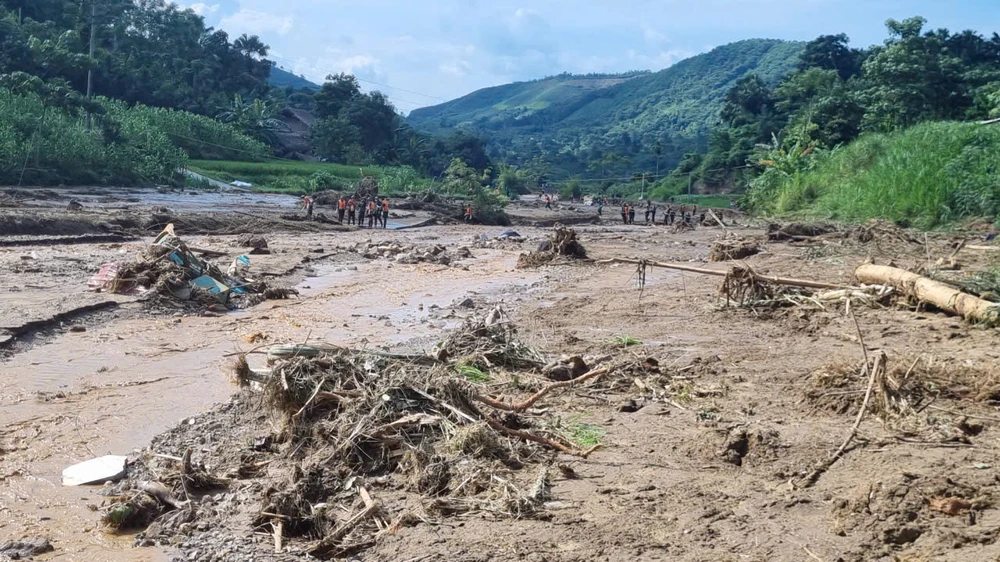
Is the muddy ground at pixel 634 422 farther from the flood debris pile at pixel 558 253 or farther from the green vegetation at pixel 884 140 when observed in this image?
the green vegetation at pixel 884 140

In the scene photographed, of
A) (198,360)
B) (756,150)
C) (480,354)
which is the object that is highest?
(756,150)

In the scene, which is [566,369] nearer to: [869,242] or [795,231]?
[869,242]

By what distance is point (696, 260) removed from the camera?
1962 centimetres

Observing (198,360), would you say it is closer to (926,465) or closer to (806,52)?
(926,465)

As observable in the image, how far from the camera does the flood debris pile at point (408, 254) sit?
756 inches

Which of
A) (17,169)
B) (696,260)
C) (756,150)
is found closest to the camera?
(696,260)

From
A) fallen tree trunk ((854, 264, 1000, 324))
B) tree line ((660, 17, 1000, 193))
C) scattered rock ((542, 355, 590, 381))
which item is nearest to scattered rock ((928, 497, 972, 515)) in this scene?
scattered rock ((542, 355, 590, 381))

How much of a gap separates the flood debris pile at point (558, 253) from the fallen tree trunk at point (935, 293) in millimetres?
8802

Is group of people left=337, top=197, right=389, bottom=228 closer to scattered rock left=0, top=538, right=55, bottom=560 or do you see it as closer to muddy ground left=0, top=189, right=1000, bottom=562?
muddy ground left=0, top=189, right=1000, bottom=562

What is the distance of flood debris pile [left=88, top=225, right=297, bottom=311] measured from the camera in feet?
39.1

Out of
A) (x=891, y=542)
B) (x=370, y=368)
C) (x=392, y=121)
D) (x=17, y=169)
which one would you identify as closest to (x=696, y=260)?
(x=370, y=368)

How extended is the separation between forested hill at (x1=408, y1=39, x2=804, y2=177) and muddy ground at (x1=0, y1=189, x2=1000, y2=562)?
95422 millimetres

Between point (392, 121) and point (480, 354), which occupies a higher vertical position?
point (392, 121)

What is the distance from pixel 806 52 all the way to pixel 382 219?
5314cm
